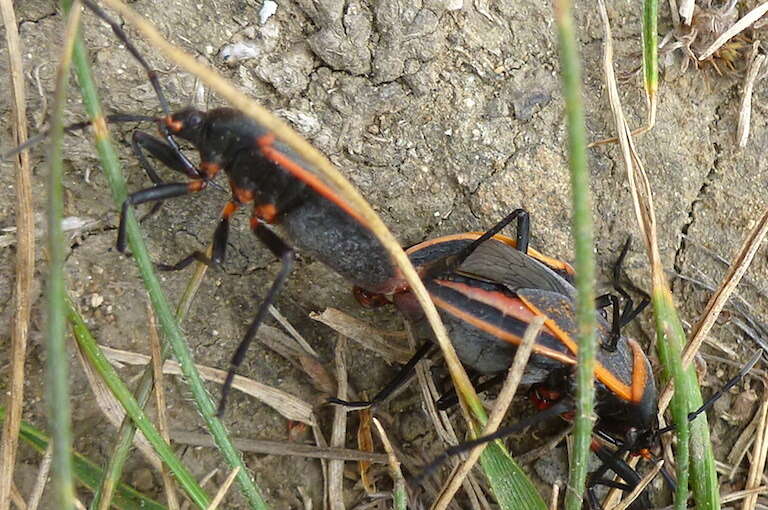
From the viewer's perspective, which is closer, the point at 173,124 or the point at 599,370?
the point at 173,124

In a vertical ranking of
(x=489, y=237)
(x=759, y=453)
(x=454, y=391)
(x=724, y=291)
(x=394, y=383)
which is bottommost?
(x=394, y=383)

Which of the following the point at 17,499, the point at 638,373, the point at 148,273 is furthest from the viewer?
the point at 638,373

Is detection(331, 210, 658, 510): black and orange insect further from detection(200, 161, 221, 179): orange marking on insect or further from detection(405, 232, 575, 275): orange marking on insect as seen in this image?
detection(200, 161, 221, 179): orange marking on insect

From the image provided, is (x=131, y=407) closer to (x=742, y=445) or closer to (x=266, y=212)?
(x=266, y=212)

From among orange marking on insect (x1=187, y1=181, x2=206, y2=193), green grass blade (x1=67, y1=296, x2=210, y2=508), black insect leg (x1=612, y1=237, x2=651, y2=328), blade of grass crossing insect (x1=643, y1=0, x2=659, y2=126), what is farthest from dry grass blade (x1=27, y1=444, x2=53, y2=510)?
blade of grass crossing insect (x1=643, y1=0, x2=659, y2=126)

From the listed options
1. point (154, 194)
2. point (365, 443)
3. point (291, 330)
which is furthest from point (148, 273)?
point (365, 443)

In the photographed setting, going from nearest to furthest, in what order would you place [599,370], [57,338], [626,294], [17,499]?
[57,338] < [17,499] < [599,370] < [626,294]
